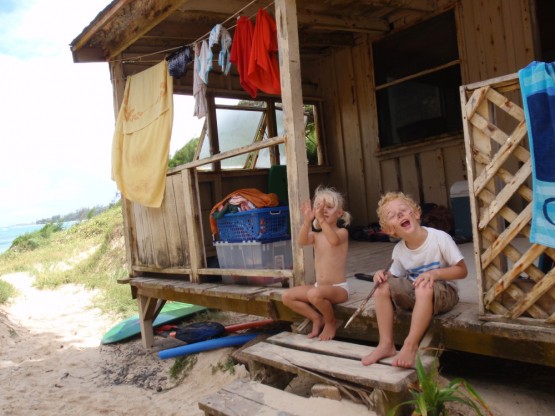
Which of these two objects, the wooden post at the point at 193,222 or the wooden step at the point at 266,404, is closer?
the wooden step at the point at 266,404

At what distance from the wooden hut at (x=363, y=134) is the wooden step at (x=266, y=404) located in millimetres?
704

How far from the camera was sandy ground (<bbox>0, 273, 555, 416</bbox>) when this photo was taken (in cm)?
318

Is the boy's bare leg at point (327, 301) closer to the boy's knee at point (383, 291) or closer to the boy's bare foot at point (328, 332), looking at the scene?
the boy's bare foot at point (328, 332)

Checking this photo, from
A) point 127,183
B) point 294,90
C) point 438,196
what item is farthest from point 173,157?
point 294,90

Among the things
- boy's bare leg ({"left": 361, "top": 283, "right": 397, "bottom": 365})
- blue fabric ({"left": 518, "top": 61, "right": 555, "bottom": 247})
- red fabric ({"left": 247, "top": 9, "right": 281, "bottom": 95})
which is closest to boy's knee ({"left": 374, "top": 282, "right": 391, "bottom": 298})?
boy's bare leg ({"left": 361, "top": 283, "right": 397, "bottom": 365})

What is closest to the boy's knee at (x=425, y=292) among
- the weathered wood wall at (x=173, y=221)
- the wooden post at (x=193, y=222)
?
the wooden post at (x=193, y=222)

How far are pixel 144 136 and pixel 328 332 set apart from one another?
336 cm

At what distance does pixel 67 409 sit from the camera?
4.93 metres

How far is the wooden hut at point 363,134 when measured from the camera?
8.61 feet

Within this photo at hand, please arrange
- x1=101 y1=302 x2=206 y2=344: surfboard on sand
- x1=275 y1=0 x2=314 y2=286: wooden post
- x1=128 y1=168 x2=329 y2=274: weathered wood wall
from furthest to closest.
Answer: x1=101 y1=302 x2=206 y2=344: surfboard on sand → x1=128 y1=168 x2=329 y2=274: weathered wood wall → x1=275 y1=0 x2=314 y2=286: wooden post

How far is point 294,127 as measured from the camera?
369 cm

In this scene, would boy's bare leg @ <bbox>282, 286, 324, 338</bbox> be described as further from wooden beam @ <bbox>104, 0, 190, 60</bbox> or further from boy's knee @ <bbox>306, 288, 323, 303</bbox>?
wooden beam @ <bbox>104, 0, 190, 60</bbox>

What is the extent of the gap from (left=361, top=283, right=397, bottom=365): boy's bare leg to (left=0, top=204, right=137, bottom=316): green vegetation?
24.0 ft

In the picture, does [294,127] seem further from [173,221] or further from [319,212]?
[173,221]
